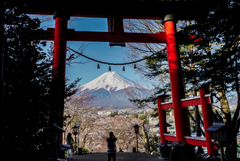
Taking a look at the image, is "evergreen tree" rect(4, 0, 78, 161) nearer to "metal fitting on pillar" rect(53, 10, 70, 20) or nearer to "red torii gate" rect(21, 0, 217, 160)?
"red torii gate" rect(21, 0, 217, 160)

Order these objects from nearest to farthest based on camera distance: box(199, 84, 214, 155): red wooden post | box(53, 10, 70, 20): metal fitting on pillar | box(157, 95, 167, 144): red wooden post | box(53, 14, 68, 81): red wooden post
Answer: box(199, 84, 214, 155): red wooden post < box(53, 14, 68, 81): red wooden post < box(53, 10, 70, 20): metal fitting on pillar < box(157, 95, 167, 144): red wooden post

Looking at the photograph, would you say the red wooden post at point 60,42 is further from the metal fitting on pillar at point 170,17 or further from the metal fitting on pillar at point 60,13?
the metal fitting on pillar at point 170,17

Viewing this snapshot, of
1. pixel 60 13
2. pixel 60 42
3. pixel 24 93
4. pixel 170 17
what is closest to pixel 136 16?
pixel 170 17

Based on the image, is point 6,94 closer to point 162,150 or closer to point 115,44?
point 115,44

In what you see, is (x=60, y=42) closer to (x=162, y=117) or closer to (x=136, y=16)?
(x=136, y=16)

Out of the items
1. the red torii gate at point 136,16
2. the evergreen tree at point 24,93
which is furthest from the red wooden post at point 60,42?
the evergreen tree at point 24,93

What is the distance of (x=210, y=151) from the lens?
15.5ft

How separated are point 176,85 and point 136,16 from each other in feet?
11.1

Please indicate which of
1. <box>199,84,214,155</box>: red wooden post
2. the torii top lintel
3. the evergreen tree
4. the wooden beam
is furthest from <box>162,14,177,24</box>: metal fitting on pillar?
the evergreen tree

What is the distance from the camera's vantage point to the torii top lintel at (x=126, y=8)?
673 cm

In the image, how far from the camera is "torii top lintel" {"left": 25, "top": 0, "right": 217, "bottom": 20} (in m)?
6.73

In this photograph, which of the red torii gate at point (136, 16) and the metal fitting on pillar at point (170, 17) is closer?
the red torii gate at point (136, 16)

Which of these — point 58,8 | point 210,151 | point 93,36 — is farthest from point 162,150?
point 58,8

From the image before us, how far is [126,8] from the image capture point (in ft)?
23.6
